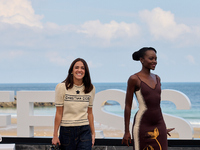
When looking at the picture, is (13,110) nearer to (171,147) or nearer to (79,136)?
(171,147)

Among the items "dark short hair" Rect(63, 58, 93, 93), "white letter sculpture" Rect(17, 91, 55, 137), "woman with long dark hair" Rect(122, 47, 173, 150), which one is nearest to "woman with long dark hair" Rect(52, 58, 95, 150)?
"dark short hair" Rect(63, 58, 93, 93)

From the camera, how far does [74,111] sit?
390 cm

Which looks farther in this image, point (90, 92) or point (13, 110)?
point (13, 110)

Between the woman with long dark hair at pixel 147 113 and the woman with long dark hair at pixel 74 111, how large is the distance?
0.42 meters

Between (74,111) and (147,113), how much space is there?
74cm

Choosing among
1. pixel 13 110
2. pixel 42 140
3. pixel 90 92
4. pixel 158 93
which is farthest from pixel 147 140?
pixel 13 110

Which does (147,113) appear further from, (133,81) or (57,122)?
(57,122)

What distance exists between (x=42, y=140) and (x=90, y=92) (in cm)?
299

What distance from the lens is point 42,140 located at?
6691 millimetres

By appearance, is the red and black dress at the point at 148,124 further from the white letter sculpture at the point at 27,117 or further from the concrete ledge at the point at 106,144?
the white letter sculpture at the point at 27,117

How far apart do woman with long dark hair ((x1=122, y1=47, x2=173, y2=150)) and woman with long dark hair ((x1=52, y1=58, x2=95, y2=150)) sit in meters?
0.42

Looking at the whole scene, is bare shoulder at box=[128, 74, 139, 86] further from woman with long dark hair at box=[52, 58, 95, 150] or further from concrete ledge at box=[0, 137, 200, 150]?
concrete ledge at box=[0, 137, 200, 150]

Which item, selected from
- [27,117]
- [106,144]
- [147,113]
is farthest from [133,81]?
[27,117]

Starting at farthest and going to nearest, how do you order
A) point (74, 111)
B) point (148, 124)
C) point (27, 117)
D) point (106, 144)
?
point (27, 117)
point (106, 144)
point (74, 111)
point (148, 124)
